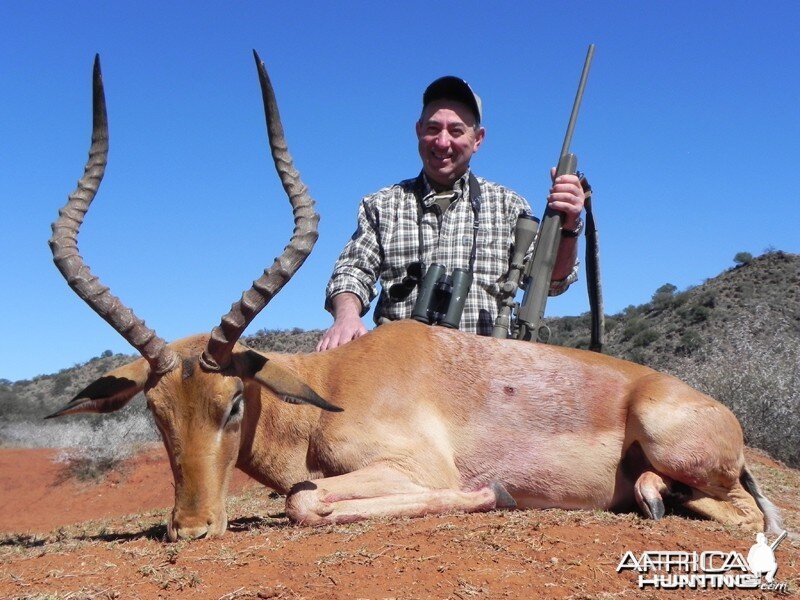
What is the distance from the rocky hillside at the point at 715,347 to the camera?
54.5ft

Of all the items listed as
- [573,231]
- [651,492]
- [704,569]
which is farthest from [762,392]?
[704,569]

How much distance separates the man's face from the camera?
918cm

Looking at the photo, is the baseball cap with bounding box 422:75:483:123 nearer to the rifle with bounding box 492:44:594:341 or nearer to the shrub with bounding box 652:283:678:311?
the rifle with bounding box 492:44:594:341

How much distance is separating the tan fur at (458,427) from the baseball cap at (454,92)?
3289 mm

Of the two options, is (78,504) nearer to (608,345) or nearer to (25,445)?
(25,445)

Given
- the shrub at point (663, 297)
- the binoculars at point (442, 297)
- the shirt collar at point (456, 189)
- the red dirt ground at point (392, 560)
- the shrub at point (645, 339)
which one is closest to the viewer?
the red dirt ground at point (392, 560)

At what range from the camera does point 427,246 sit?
29.6 feet

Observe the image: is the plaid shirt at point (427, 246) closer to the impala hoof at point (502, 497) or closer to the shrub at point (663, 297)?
the impala hoof at point (502, 497)

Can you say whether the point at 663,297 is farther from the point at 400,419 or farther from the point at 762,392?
the point at 400,419

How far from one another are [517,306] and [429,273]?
0.94 m

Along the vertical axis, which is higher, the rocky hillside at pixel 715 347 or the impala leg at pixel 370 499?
the rocky hillside at pixel 715 347

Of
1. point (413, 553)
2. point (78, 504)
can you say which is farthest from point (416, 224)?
point (78, 504)

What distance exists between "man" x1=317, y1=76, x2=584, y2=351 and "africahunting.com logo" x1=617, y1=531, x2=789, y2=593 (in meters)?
4.22

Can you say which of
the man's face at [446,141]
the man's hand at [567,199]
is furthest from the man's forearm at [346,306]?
the man's hand at [567,199]
